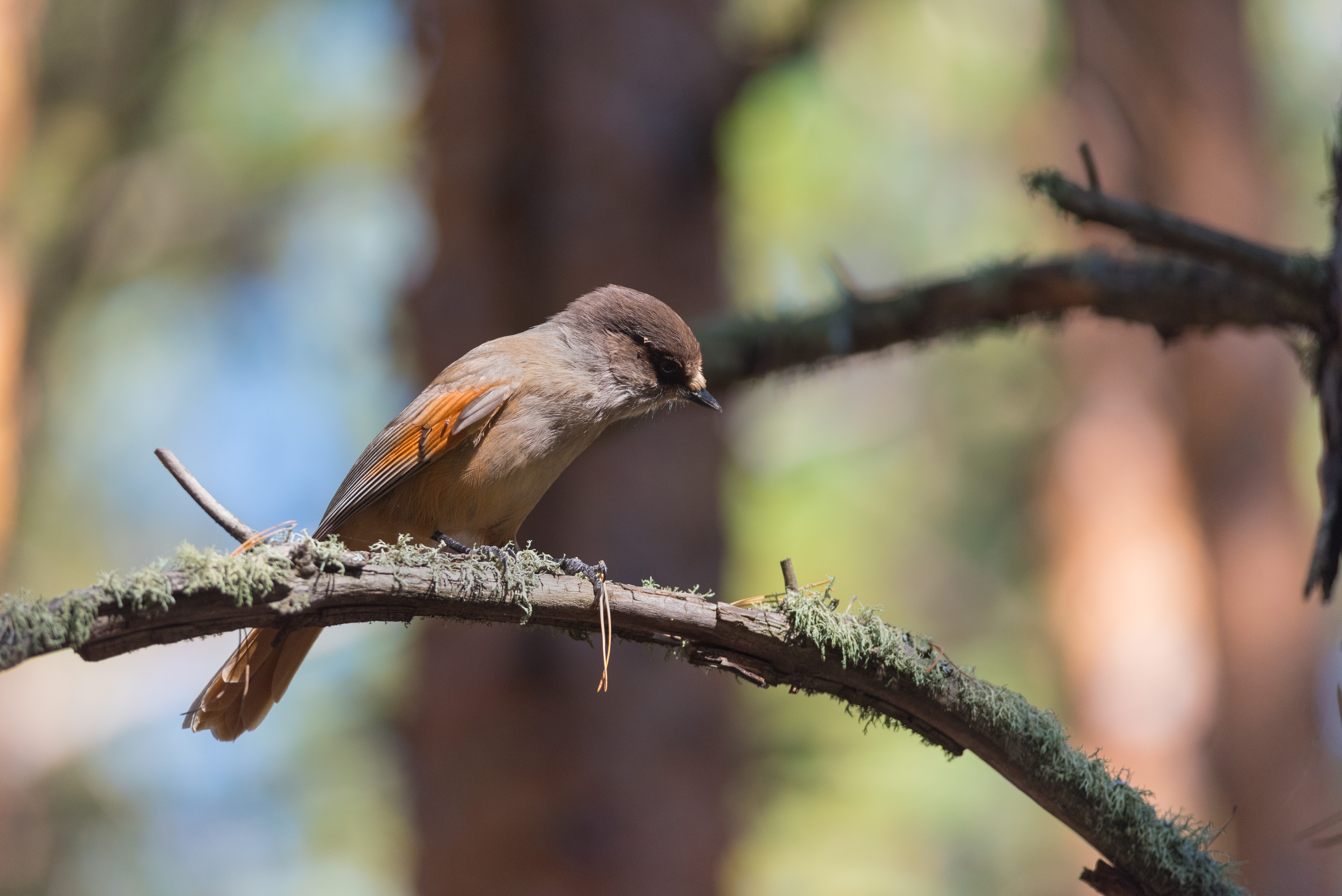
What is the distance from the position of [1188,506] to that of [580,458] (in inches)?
263

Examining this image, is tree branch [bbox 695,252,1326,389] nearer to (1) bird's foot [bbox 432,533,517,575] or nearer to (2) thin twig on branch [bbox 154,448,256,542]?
(1) bird's foot [bbox 432,533,517,575]

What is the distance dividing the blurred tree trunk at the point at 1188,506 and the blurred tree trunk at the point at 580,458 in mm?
4058

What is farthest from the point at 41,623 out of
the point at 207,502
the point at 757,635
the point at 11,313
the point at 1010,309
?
the point at 11,313

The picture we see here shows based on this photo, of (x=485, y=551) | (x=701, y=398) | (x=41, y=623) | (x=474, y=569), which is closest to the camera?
(x=41, y=623)

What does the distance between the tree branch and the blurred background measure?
0.27 metres

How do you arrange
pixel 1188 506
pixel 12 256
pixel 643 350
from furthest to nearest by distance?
pixel 1188 506, pixel 12 256, pixel 643 350

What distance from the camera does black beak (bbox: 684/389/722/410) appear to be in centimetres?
425

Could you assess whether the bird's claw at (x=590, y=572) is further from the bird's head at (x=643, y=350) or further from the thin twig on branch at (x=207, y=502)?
the bird's head at (x=643, y=350)

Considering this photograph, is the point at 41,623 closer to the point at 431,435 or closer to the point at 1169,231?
the point at 431,435

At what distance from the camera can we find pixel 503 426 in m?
3.81

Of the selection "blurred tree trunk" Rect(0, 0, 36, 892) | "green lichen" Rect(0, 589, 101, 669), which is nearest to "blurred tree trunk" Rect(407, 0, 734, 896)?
"green lichen" Rect(0, 589, 101, 669)

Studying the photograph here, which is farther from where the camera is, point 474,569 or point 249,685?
point 249,685

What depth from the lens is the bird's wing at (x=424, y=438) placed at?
12.4 feet

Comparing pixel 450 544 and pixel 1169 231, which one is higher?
pixel 1169 231
